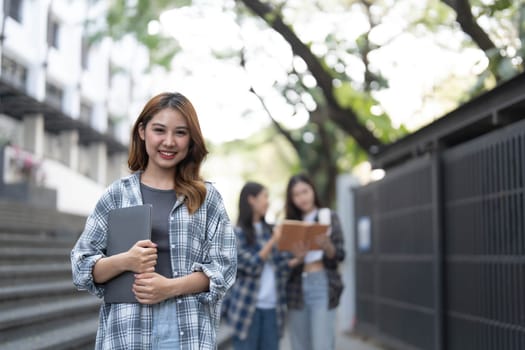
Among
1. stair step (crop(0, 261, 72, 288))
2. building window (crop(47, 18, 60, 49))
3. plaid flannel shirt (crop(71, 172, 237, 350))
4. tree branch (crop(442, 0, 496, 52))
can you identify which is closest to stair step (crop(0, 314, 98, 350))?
stair step (crop(0, 261, 72, 288))

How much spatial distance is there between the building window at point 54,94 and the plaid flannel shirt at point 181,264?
1151 inches

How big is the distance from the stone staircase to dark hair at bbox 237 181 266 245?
1.80 m

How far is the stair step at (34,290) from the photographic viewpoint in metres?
7.86

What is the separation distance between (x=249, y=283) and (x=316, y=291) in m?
0.58

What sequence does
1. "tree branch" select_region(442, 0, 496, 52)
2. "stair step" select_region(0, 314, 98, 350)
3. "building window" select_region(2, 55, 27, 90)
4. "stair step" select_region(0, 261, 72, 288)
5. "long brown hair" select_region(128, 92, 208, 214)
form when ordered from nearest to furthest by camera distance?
"long brown hair" select_region(128, 92, 208, 214), "stair step" select_region(0, 314, 98, 350), "tree branch" select_region(442, 0, 496, 52), "stair step" select_region(0, 261, 72, 288), "building window" select_region(2, 55, 27, 90)

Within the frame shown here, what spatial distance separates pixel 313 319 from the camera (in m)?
7.23

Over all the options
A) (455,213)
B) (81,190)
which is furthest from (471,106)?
(81,190)

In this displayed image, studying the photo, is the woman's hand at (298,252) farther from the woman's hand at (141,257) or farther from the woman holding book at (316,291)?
the woman's hand at (141,257)

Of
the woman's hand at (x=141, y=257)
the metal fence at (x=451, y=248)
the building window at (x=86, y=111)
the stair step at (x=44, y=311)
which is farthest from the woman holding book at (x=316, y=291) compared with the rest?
the building window at (x=86, y=111)

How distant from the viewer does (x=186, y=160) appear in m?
3.71

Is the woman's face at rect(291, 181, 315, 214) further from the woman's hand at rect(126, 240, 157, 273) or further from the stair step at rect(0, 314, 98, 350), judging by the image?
the woman's hand at rect(126, 240, 157, 273)

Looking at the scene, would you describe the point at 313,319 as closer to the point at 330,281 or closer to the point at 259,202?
the point at 330,281

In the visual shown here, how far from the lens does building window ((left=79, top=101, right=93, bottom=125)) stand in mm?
37594

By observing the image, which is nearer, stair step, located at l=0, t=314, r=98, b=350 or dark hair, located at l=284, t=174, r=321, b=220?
stair step, located at l=0, t=314, r=98, b=350
